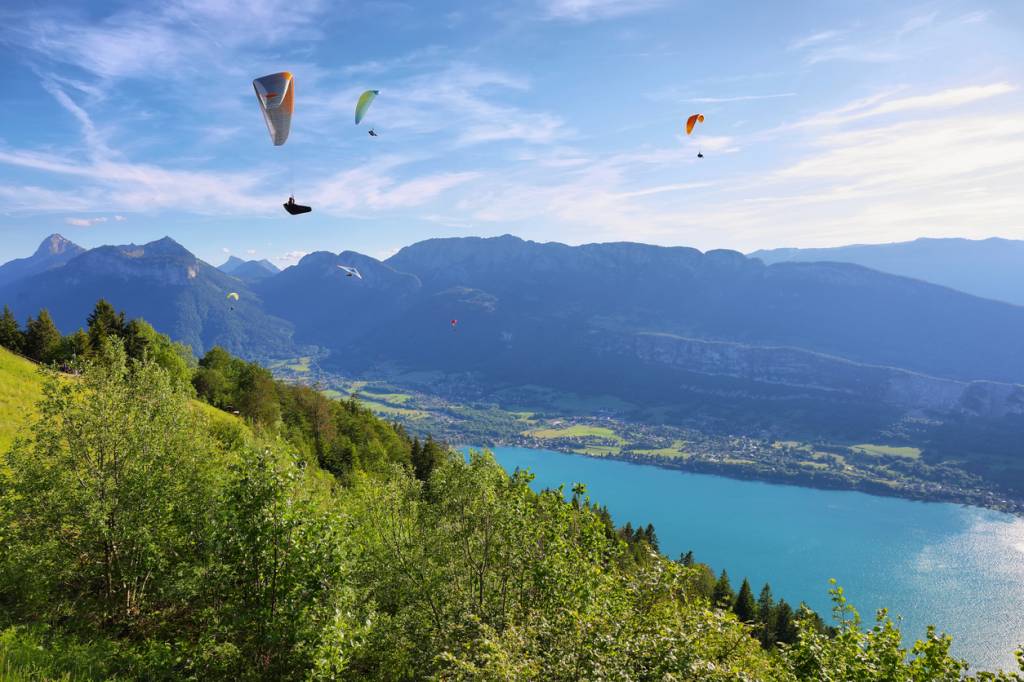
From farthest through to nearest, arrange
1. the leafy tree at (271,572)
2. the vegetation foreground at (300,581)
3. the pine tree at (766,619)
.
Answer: the pine tree at (766,619), the vegetation foreground at (300,581), the leafy tree at (271,572)

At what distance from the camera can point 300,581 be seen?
13062mm

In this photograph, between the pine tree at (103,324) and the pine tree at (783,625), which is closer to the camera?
the pine tree at (103,324)

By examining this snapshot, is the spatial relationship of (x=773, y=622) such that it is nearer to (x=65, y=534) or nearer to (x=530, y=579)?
(x=530, y=579)

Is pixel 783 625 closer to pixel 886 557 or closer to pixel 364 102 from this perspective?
pixel 364 102

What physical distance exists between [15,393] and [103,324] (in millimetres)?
29714

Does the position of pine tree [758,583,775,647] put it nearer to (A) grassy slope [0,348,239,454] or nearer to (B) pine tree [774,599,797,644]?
(B) pine tree [774,599,797,644]

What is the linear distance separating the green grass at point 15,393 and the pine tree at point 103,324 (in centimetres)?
926

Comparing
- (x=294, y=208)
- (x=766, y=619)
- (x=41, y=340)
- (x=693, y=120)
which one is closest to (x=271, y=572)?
(x=294, y=208)

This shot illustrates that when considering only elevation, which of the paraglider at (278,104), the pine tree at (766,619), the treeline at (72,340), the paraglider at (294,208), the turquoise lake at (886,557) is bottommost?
the turquoise lake at (886,557)

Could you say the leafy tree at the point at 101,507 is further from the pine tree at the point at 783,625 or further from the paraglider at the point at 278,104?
the pine tree at the point at 783,625

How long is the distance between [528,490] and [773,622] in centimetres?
6654

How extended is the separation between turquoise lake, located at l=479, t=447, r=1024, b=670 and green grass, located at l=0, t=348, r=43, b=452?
142 metres

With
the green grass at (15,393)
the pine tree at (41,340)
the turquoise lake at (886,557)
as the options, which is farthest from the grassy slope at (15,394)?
the turquoise lake at (886,557)

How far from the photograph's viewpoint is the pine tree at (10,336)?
58875 mm
